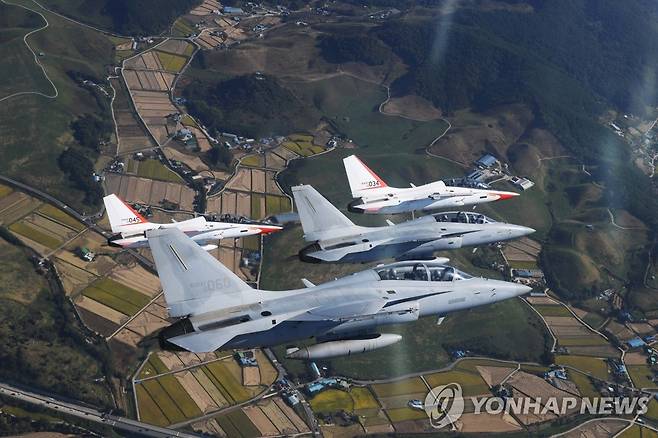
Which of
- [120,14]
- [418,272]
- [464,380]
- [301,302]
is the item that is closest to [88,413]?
[301,302]

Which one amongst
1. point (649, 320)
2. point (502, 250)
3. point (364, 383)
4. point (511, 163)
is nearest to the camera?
point (364, 383)

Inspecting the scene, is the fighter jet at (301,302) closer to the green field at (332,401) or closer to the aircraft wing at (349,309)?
the aircraft wing at (349,309)

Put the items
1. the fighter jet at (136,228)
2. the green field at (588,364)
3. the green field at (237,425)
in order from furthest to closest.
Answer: the green field at (588,364) < the fighter jet at (136,228) < the green field at (237,425)

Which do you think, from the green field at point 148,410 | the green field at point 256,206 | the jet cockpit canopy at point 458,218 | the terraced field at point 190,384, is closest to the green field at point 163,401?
the terraced field at point 190,384

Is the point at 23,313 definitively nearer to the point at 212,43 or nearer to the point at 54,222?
the point at 54,222

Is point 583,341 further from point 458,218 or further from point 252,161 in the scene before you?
point 252,161

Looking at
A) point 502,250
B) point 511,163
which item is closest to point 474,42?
point 511,163
